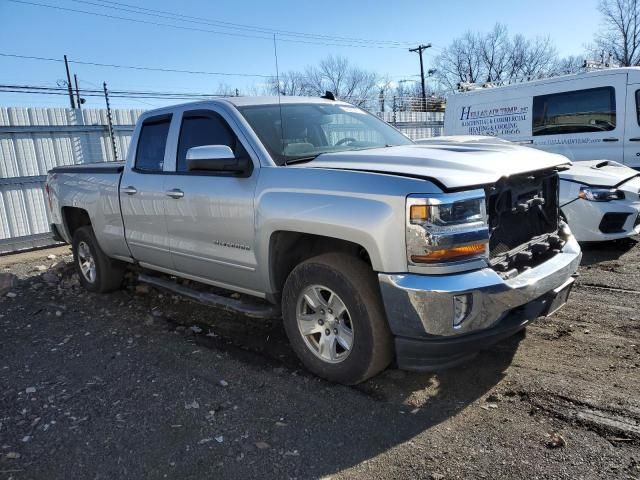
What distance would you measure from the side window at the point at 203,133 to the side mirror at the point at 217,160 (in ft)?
0.57

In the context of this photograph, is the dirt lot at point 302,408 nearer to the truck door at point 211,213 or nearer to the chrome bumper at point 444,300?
the chrome bumper at point 444,300

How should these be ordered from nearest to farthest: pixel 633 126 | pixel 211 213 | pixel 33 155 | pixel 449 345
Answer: pixel 449 345, pixel 211 213, pixel 633 126, pixel 33 155

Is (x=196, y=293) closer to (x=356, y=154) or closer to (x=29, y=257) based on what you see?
(x=356, y=154)

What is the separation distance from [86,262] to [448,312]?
16.0 feet

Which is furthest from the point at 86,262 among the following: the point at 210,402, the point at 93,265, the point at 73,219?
the point at 210,402

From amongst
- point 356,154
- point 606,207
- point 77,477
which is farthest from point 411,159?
point 606,207

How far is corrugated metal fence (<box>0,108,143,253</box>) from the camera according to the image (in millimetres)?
10172

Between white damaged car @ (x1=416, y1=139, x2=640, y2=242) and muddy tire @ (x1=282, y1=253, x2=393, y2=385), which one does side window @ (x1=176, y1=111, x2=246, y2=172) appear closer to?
muddy tire @ (x1=282, y1=253, x2=393, y2=385)

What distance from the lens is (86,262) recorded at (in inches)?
244

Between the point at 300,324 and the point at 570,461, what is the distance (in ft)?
5.82

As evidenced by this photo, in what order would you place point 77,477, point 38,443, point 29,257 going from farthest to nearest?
1. point 29,257
2. point 38,443
3. point 77,477

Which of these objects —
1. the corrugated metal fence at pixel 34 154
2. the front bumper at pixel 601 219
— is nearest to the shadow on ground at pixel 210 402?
the front bumper at pixel 601 219

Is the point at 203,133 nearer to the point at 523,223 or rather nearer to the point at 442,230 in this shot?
the point at 442,230

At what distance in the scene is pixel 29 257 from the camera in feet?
29.9
